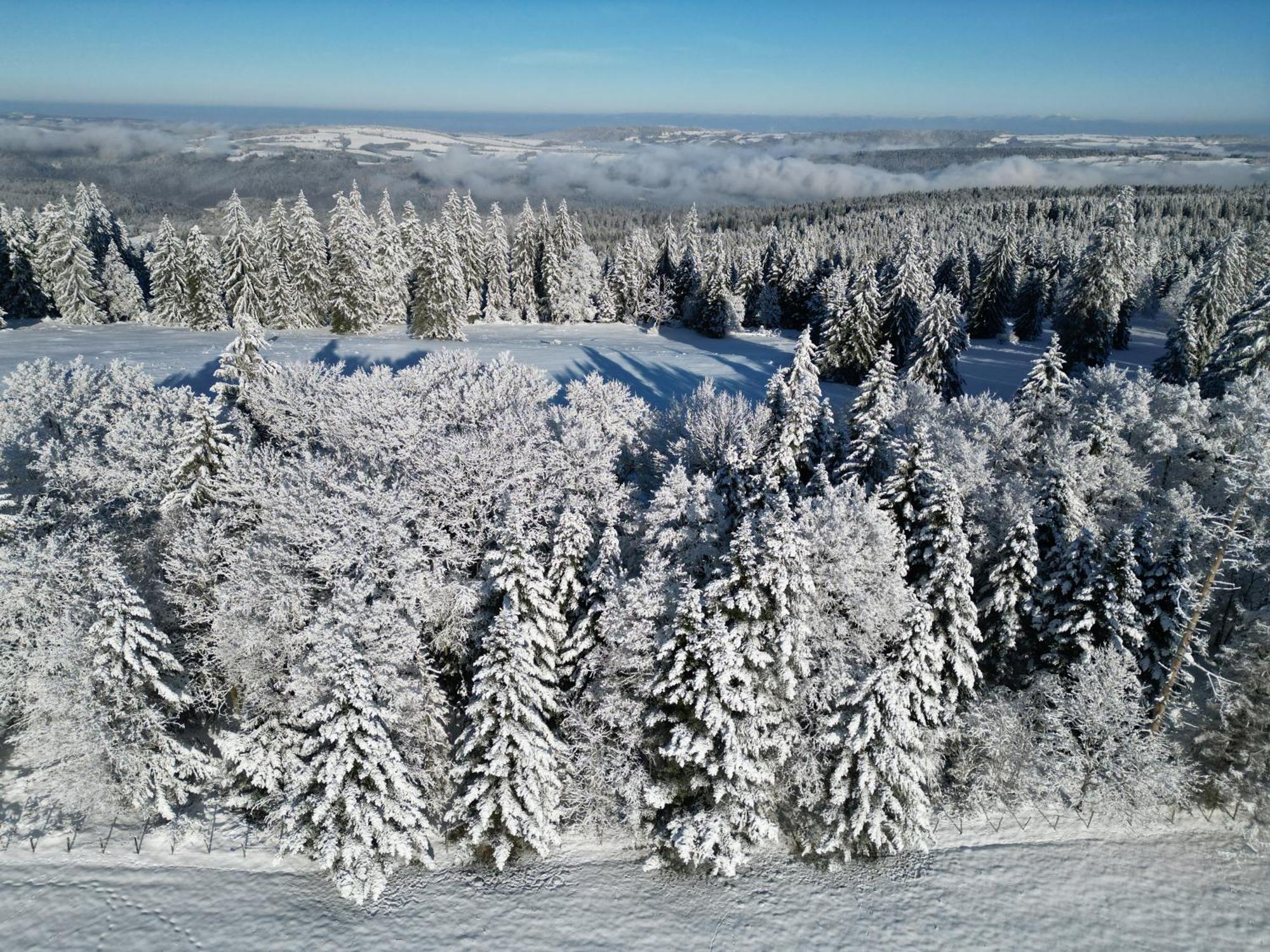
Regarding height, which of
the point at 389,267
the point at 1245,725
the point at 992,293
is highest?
the point at 389,267

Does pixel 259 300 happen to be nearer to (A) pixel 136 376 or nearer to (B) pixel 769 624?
(A) pixel 136 376

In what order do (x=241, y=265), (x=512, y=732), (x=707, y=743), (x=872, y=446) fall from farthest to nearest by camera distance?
(x=241, y=265), (x=872, y=446), (x=707, y=743), (x=512, y=732)

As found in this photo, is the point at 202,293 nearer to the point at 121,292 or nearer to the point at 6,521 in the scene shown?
the point at 121,292

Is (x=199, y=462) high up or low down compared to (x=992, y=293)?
down

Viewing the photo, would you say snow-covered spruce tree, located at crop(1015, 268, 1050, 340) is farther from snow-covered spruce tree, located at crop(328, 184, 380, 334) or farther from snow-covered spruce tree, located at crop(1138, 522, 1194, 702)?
snow-covered spruce tree, located at crop(328, 184, 380, 334)

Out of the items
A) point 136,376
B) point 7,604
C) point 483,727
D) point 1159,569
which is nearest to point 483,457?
point 483,727

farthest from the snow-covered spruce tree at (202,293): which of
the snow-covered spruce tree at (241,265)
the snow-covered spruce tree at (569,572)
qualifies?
the snow-covered spruce tree at (569,572)

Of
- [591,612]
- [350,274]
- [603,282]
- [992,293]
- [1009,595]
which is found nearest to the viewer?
[591,612]

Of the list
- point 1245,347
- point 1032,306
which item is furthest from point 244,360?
point 1032,306
